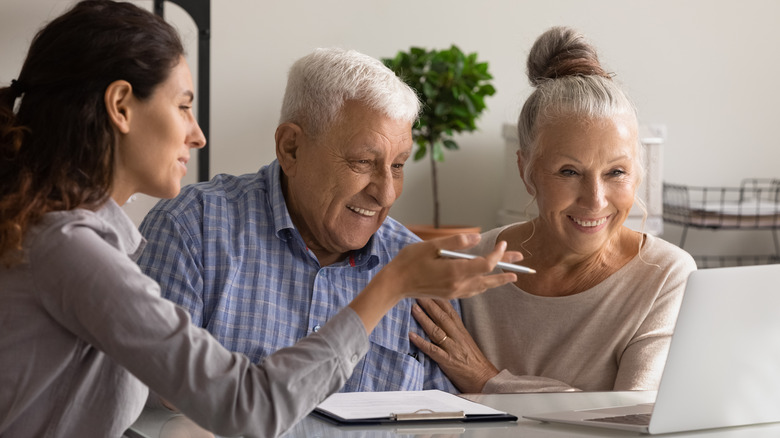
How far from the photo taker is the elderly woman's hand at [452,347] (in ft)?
5.56

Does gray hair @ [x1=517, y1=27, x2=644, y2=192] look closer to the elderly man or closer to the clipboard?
the elderly man

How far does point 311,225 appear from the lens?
67.9 inches

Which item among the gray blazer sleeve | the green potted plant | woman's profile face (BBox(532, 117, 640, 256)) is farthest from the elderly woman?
the green potted plant

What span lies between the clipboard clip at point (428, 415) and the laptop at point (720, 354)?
16 centimetres

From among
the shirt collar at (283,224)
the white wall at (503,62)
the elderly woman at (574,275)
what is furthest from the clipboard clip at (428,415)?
the white wall at (503,62)

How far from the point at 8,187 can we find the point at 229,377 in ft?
1.10

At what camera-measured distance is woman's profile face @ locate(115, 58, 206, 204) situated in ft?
3.57

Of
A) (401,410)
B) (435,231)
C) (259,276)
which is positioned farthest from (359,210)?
(435,231)

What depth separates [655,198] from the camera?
367 cm

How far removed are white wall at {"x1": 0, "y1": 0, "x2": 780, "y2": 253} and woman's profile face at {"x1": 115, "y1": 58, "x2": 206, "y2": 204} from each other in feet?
7.59

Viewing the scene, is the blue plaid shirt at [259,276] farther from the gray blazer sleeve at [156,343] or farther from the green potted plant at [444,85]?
the green potted plant at [444,85]

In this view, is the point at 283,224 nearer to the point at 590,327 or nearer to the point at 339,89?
the point at 339,89

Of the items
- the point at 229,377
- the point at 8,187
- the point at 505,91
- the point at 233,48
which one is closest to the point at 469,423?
the point at 229,377

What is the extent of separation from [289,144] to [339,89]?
16cm
